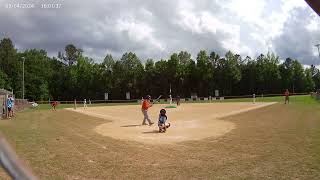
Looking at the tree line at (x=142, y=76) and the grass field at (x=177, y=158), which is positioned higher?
the tree line at (x=142, y=76)

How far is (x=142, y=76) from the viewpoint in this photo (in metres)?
128

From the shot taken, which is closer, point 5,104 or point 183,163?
point 183,163

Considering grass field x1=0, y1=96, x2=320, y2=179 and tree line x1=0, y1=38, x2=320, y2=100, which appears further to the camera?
tree line x1=0, y1=38, x2=320, y2=100

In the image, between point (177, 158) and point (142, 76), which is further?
point (142, 76)

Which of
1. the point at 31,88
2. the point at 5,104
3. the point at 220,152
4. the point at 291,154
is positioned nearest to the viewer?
the point at 291,154

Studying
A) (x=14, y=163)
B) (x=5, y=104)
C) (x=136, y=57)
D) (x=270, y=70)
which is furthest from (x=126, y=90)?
(x=14, y=163)

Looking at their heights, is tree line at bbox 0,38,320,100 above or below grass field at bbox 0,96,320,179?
above

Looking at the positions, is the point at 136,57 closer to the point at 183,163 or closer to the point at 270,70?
the point at 270,70

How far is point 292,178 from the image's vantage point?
9750 millimetres

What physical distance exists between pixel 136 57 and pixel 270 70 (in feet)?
121

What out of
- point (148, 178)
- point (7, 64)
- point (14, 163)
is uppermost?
point (7, 64)

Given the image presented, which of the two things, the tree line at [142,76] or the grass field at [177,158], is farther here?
the tree line at [142,76]

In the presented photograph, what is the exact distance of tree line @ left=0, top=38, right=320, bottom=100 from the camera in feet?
406

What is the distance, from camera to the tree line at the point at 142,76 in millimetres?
123688
